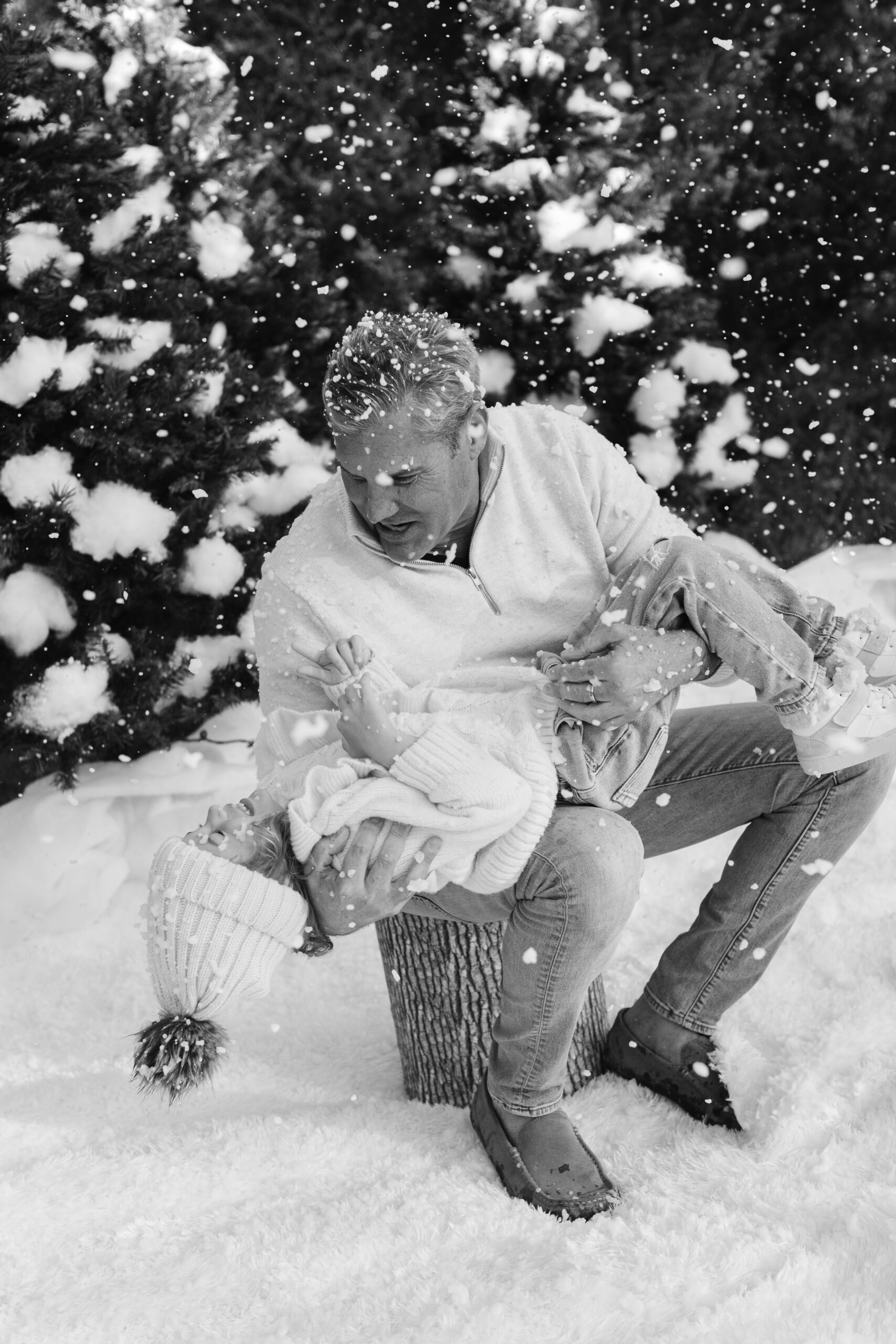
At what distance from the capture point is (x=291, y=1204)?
1.76 meters

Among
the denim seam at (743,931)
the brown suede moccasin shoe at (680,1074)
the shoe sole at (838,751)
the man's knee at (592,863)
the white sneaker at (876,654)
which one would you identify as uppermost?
the white sneaker at (876,654)

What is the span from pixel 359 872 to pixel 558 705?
0.39 metres

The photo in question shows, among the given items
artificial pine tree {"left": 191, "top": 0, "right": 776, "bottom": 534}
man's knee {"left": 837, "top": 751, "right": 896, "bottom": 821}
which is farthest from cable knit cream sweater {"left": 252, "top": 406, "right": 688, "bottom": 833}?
artificial pine tree {"left": 191, "top": 0, "right": 776, "bottom": 534}

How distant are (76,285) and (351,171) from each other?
0.94m

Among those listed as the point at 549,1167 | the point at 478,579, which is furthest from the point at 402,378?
the point at 549,1167

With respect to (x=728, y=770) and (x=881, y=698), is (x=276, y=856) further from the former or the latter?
(x=881, y=698)

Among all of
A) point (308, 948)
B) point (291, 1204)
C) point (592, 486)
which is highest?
point (592, 486)

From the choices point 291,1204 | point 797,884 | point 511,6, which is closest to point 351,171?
point 511,6

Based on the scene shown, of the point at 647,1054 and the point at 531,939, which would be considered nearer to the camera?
the point at 531,939

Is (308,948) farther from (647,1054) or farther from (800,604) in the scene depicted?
(800,604)

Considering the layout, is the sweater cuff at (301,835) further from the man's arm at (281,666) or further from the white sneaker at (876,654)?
the white sneaker at (876,654)

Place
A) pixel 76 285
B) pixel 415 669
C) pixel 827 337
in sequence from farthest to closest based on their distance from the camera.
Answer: pixel 827 337, pixel 76 285, pixel 415 669

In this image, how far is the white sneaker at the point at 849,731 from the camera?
1.79 meters

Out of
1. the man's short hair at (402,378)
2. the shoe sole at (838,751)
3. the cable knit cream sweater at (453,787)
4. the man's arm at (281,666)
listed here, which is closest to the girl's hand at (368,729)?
the cable knit cream sweater at (453,787)
